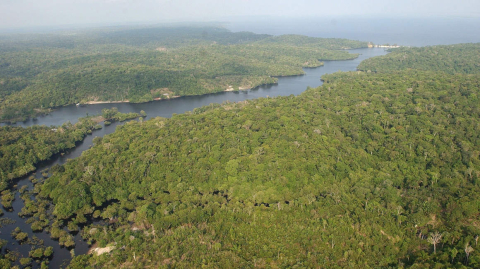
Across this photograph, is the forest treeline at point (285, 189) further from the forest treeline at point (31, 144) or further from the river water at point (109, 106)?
the forest treeline at point (31, 144)

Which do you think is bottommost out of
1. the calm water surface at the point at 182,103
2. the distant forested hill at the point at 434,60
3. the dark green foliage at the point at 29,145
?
the dark green foliage at the point at 29,145

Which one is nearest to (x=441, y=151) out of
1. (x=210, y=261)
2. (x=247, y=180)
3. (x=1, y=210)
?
(x=247, y=180)

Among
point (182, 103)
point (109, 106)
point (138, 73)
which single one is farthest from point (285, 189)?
point (138, 73)

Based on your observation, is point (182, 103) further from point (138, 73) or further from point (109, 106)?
point (138, 73)

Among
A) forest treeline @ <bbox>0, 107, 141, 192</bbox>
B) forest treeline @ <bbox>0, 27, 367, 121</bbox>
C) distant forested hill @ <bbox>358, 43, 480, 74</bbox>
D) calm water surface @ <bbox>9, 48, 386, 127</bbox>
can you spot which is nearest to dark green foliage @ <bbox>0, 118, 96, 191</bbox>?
forest treeline @ <bbox>0, 107, 141, 192</bbox>

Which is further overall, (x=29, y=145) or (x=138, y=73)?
(x=138, y=73)

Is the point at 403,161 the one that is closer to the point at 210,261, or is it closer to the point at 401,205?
the point at 401,205

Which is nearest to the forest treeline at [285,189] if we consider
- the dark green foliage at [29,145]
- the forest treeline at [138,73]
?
the dark green foliage at [29,145]

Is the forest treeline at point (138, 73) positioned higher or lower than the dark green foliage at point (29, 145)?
higher
